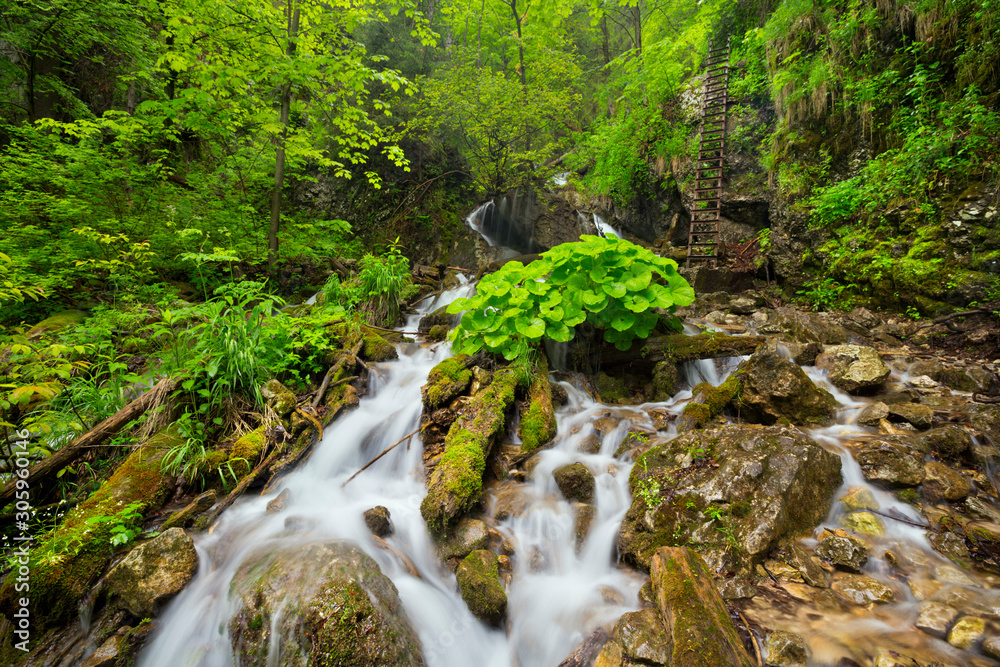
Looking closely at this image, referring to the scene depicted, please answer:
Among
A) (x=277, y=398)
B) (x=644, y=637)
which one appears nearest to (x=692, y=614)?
(x=644, y=637)

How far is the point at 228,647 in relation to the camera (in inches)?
80.6

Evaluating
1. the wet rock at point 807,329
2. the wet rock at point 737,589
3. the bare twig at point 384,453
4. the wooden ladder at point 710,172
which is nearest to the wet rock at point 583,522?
the wet rock at point 737,589

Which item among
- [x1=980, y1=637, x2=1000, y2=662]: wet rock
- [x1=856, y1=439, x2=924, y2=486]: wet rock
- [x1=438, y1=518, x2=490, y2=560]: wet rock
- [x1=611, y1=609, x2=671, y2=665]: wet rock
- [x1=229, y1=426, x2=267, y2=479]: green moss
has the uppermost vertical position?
[x1=229, y1=426, x2=267, y2=479]: green moss

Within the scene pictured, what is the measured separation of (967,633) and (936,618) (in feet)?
0.46

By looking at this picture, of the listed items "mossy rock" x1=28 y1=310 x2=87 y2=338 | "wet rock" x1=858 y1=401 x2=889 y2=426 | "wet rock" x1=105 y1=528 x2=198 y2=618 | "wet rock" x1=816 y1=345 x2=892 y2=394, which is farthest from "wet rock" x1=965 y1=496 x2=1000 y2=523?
"mossy rock" x1=28 y1=310 x2=87 y2=338

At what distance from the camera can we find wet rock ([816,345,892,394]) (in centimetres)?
406

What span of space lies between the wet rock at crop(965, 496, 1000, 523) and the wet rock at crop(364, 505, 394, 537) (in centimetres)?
405

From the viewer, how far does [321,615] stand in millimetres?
1938

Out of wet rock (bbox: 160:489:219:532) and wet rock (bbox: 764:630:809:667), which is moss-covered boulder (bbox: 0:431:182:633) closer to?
wet rock (bbox: 160:489:219:532)

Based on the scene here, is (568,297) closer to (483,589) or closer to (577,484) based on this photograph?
(577,484)

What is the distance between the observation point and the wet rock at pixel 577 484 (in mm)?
3107

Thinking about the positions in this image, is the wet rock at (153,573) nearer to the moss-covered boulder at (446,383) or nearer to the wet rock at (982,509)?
the moss-covered boulder at (446,383)

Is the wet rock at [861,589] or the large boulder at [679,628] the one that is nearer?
the large boulder at [679,628]

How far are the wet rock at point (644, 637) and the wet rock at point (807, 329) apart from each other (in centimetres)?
509
